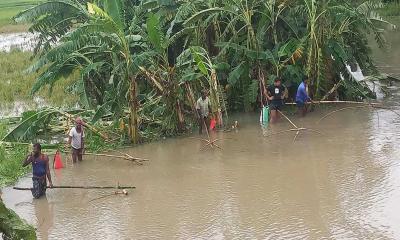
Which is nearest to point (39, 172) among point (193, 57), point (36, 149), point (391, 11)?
point (36, 149)

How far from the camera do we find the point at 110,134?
1223 centimetres

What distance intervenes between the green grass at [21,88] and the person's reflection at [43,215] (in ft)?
20.5

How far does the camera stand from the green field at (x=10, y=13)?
3856cm

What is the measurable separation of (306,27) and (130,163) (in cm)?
607

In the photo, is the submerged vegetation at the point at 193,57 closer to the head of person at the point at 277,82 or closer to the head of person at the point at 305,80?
the head of person at the point at 305,80

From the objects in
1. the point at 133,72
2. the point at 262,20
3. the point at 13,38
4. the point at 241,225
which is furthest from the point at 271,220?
the point at 13,38

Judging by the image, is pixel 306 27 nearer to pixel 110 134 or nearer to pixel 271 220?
pixel 110 134

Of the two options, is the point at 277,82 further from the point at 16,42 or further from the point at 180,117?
the point at 16,42

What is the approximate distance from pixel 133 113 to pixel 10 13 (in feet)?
118

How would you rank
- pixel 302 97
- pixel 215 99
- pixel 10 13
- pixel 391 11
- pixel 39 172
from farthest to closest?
pixel 10 13
pixel 391 11
pixel 302 97
pixel 215 99
pixel 39 172

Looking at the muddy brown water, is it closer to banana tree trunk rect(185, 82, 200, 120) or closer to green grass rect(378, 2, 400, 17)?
banana tree trunk rect(185, 82, 200, 120)

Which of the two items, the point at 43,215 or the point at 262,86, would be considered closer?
the point at 43,215

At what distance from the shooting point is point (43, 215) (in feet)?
27.9

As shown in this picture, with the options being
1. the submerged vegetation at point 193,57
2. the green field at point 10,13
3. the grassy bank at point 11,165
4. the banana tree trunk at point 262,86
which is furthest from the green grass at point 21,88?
the green field at point 10,13
